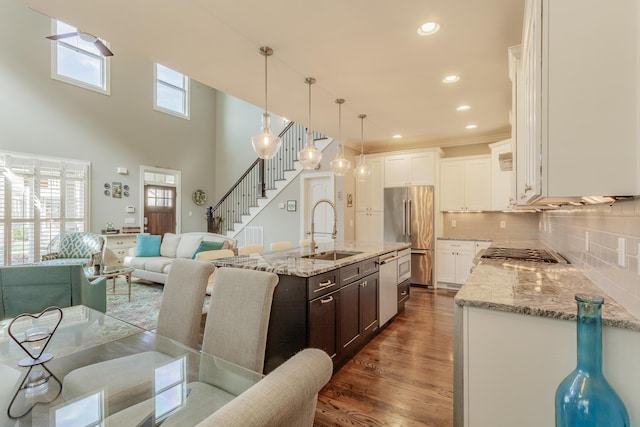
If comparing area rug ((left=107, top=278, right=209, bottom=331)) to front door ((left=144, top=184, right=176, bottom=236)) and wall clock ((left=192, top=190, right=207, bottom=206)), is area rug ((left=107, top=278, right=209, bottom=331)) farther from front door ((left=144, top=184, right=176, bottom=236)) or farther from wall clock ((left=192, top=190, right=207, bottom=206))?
wall clock ((left=192, top=190, right=207, bottom=206))

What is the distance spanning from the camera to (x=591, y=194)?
1117mm

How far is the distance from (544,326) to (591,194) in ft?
1.80

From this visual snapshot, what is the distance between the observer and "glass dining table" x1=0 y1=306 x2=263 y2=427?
115cm

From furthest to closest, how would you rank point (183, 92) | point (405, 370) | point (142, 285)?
point (183, 92)
point (142, 285)
point (405, 370)

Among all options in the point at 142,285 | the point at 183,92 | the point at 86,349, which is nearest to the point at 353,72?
the point at 86,349

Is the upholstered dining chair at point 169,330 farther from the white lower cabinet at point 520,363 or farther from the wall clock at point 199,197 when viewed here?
the wall clock at point 199,197

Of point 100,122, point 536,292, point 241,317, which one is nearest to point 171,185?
point 100,122

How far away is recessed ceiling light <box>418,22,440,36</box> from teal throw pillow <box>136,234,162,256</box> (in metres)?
5.81

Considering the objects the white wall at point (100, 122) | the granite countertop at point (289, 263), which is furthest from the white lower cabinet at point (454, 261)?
the white wall at point (100, 122)

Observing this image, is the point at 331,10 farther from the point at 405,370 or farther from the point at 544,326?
the point at 405,370

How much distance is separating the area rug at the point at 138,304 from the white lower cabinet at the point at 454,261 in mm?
3928

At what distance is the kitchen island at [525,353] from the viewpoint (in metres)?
1.06

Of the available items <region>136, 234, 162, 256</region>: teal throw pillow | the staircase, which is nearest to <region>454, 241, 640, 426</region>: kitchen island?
the staircase

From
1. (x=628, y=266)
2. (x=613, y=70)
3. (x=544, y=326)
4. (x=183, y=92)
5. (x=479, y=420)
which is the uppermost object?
(x=183, y=92)
